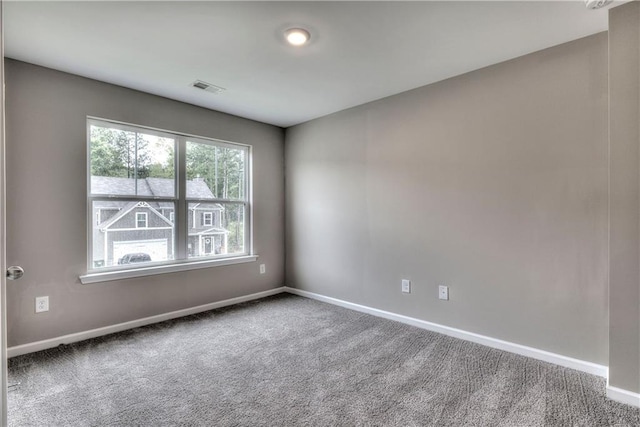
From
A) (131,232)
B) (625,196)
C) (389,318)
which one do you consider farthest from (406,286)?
(131,232)

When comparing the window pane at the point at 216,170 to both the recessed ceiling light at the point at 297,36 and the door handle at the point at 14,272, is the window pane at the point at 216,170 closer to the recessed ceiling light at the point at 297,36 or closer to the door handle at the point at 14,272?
the recessed ceiling light at the point at 297,36

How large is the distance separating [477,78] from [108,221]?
3479mm

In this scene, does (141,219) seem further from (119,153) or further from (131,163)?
(119,153)

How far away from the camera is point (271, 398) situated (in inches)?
74.9

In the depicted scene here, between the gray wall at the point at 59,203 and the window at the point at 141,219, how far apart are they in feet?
1.44

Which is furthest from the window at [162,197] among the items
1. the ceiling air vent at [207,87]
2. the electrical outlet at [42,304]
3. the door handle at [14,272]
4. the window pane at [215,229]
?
the door handle at [14,272]

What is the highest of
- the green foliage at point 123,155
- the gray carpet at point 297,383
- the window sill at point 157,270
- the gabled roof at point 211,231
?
the green foliage at point 123,155

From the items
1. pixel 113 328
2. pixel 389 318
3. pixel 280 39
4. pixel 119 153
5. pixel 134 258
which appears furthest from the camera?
pixel 389 318

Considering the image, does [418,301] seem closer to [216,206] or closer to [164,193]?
[216,206]

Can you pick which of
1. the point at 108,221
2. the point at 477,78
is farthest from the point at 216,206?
the point at 477,78

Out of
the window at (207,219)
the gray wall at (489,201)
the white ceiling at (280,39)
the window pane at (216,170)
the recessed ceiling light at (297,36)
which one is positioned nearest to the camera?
the white ceiling at (280,39)

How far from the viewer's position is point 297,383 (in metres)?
2.06

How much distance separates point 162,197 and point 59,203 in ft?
2.74

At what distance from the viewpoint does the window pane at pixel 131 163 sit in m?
2.88
